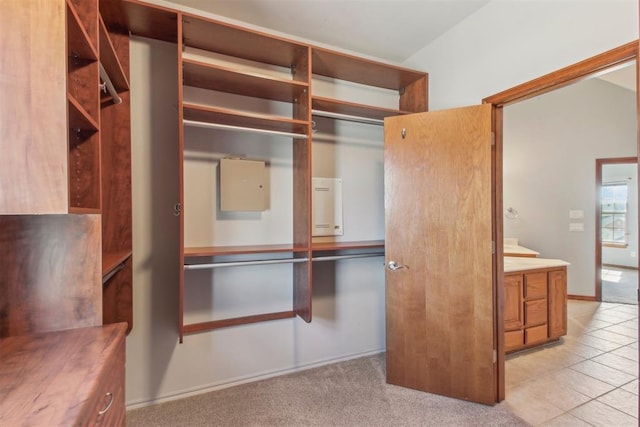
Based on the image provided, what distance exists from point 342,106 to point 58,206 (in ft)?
6.41

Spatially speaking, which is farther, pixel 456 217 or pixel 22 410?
pixel 456 217

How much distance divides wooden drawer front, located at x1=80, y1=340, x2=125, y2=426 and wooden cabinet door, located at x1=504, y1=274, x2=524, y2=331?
3016 millimetres

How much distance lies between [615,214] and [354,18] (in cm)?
820

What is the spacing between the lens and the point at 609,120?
4.49 meters

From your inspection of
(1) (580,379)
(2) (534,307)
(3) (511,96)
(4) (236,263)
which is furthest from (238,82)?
(1) (580,379)

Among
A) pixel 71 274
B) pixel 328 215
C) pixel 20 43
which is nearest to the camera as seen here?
pixel 20 43

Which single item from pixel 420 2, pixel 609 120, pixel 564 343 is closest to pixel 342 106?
pixel 420 2

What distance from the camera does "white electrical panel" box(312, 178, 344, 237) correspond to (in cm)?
258

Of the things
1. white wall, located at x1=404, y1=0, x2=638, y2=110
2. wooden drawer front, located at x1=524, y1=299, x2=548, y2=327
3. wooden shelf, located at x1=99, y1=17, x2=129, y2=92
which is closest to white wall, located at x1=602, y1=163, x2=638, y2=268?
wooden drawer front, located at x1=524, y1=299, x2=548, y2=327

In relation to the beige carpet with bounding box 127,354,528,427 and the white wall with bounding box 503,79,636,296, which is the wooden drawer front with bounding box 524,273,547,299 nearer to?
the beige carpet with bounding box 127,354,528,427

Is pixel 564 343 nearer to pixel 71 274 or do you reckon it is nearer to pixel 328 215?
pixel 328 215

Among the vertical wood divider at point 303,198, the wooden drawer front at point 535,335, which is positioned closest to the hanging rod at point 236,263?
the vertical wood divider at point 303,198

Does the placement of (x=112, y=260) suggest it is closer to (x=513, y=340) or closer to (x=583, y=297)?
(x=513, y=340)

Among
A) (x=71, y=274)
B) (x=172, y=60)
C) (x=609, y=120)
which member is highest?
(x=609, y=120)
